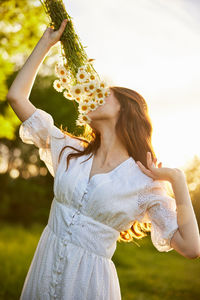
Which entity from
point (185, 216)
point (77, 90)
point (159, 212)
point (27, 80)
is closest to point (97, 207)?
point (159, 212)

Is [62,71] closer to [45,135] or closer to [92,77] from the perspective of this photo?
[92,77]

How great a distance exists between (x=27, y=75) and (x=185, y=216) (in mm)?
1476

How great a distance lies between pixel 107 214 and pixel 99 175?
285mm

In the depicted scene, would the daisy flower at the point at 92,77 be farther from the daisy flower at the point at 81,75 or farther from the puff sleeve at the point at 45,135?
the puff sleeve at the point at 45,135

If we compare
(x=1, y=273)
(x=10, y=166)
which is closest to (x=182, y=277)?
(x=1, y=273)

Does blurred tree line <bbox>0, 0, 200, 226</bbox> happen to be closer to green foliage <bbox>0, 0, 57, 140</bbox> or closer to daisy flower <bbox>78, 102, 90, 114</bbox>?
green foliage <bbox>0, 0, 57, 140</bbox>

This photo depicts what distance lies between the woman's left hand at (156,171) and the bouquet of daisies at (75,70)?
1.72 ft

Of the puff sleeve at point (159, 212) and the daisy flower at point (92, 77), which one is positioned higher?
the daisy flower at point (92, 77)

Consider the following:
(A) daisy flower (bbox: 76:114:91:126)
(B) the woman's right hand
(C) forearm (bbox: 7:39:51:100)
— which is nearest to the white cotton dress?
(A) daisy flower (bbox: 76:114:91:126)

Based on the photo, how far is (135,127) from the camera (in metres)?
2.52

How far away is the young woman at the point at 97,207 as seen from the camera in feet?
7.13

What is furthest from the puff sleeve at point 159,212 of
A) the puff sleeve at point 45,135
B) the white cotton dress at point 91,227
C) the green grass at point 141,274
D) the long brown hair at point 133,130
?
the green grass at point 141,274

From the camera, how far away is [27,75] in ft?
7.94

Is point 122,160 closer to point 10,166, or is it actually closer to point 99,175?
point 99,175
